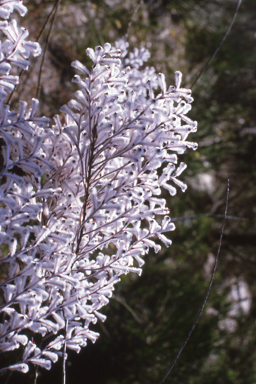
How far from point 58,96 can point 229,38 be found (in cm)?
299

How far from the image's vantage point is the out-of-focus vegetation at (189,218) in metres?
2.01

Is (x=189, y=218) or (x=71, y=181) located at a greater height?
(x=189, y=218)

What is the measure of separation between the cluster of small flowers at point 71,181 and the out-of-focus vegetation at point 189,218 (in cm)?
49

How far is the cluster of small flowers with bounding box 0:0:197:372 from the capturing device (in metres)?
0.58

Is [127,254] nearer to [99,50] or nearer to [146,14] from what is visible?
[99,50]

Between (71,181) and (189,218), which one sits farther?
(189,218)

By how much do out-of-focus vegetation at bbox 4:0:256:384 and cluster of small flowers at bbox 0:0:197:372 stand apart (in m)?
A: 0.49

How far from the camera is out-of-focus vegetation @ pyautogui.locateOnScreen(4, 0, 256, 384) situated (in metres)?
2.01

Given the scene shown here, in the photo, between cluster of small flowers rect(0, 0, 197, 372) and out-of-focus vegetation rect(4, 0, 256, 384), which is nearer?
cluster of small flowers rect(0, 0, 197, 372)

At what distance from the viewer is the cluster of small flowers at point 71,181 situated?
22.9 inches

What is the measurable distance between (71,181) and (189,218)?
1731 millimetres

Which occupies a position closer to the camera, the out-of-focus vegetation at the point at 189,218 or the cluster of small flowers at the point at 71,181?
the cluster of small flowers at the point at 71,181

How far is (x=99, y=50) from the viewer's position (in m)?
0.62

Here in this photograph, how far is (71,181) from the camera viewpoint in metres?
0.68
